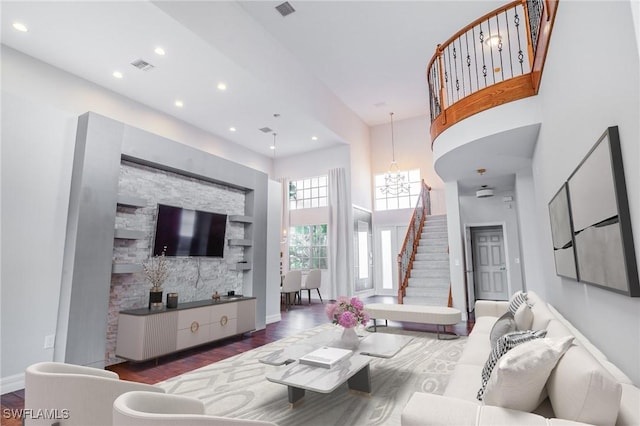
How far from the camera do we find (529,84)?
362cm

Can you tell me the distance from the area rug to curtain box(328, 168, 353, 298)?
449 centimetres

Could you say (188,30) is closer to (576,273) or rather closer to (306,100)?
(306,100)

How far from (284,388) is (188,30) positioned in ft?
15.0

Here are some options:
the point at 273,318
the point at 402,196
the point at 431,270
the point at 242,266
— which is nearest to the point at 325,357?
the point at 242,266

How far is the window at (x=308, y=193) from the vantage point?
32.8ft

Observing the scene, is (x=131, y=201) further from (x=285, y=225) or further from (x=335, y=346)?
(x=285, y=225)

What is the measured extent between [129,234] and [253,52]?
12.1 feet

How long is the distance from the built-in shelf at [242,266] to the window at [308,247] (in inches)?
156

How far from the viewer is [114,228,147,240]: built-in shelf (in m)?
4.02

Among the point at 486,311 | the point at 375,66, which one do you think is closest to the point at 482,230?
the point at 486,311

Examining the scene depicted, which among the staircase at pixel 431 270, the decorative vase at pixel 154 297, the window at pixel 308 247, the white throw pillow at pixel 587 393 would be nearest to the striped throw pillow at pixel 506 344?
the white throw pillow at pixel 587 393

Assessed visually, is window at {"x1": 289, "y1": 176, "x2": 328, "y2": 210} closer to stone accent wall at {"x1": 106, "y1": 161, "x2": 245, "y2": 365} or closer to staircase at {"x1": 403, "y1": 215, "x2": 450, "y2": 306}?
staircase at {"x1": 403, "y1": 215, "x2": 450, "y2": 306}

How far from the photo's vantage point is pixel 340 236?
896cm

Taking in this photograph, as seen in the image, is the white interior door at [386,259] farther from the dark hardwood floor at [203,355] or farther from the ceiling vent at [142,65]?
the ceiling vent at [142,65]
